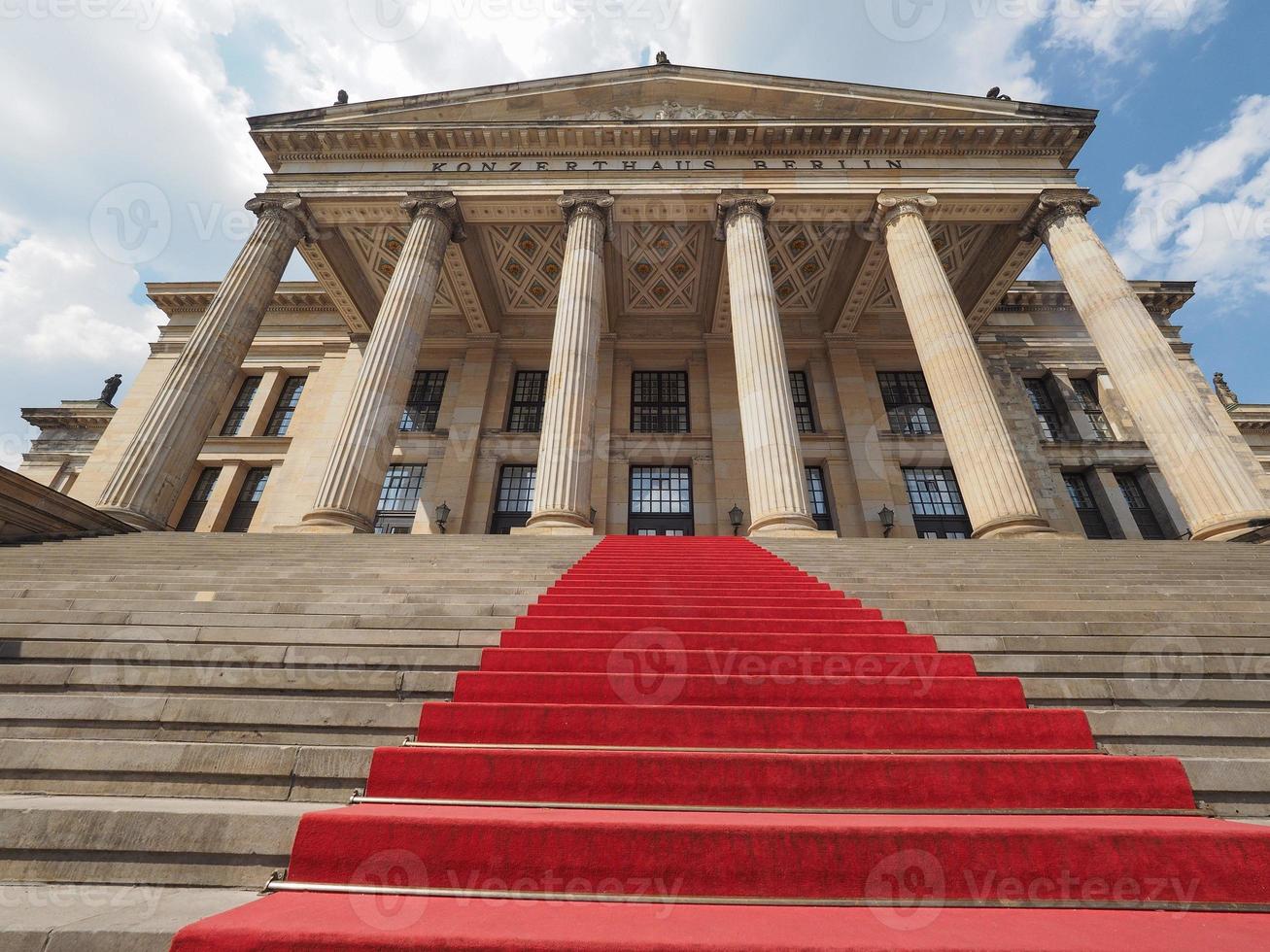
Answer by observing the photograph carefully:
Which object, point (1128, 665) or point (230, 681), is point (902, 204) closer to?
point (1128, 665)

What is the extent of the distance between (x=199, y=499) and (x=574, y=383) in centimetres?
1565

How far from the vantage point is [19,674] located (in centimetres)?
396

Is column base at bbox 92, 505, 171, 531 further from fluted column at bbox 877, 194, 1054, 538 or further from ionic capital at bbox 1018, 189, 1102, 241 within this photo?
ionic capital at bbox 1018, 189, 1102, 241

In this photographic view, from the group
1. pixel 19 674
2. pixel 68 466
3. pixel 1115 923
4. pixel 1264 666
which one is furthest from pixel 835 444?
pixel 68 466

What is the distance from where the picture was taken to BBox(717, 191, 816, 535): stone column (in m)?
11.0

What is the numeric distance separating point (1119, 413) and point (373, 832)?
84.1ft

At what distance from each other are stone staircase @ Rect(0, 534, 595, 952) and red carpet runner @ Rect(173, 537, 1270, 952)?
16.5 inches

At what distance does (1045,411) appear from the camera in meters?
20.0

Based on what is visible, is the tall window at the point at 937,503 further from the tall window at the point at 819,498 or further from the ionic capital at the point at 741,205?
the ionic capital at the point at 741,205

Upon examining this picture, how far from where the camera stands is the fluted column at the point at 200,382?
436 inches

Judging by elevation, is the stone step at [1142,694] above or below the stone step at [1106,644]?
below

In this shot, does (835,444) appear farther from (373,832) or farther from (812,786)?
(373,832)

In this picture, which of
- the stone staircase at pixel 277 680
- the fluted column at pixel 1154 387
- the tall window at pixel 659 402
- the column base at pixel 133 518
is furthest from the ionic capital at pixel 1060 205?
the column base at pixel 133 518

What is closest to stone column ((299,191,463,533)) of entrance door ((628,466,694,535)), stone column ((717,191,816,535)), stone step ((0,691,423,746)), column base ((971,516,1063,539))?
stone step ((0,691,423,746))
